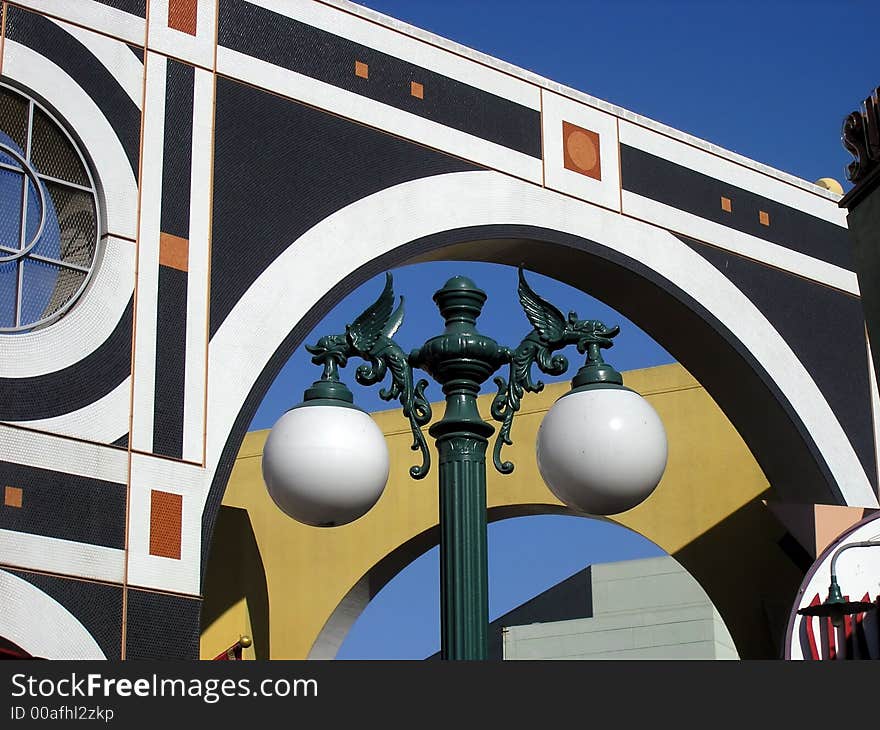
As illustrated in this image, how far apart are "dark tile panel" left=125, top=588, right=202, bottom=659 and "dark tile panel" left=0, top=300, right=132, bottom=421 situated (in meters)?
1.33

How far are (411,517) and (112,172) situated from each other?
9115 mm

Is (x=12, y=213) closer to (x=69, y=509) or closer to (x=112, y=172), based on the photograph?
(x=112, y=172)

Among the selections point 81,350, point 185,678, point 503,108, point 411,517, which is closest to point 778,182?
point 503,108

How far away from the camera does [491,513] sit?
19875mm

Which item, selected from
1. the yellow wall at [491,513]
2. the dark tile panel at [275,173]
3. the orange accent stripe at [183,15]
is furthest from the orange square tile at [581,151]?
the yellow wall at [491,513]

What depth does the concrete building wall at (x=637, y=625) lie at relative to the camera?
23328 millimetres

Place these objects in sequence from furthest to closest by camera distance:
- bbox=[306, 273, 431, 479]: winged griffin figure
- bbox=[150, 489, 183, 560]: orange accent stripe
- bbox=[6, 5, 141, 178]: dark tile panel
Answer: bbox=[6, 5, 141, 178]: dark tile panel < bbox=[150, 489, 183, 560]: orange accent stripe < bbox=[306, 273, 431, 479]: winged griffin figure

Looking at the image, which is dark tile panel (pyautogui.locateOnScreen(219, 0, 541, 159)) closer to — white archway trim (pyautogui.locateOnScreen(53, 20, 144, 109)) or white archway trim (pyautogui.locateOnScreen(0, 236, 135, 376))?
white archway trim (pyautogui.locateOnScreen(53, 20, 144, 109))

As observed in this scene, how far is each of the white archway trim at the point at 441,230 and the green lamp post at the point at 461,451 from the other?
4004 mm

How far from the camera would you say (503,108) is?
14.1m

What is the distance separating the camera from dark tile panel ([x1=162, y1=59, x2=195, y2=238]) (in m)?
11.8

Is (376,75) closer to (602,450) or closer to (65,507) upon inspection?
(65,507)

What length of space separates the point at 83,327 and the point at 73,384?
0.43m

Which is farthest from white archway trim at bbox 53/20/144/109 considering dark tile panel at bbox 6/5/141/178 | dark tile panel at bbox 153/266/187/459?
dark tile panel at bbox 153/266/187/459
